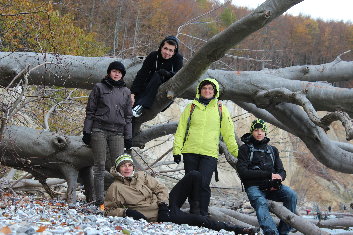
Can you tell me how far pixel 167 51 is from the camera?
6.02 meters

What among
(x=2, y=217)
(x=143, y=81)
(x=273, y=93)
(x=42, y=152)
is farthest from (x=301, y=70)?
(x=2, y=217)

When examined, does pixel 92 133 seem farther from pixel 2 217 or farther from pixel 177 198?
pixel 2 217

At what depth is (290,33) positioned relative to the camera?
41.3 meters

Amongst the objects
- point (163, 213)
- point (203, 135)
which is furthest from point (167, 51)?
point (163, 213)

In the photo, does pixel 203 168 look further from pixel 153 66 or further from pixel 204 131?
pixel 153 66

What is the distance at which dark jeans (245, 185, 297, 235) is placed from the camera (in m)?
5.52

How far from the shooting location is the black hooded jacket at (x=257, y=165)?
566 cm

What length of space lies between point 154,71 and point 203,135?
3.35ft

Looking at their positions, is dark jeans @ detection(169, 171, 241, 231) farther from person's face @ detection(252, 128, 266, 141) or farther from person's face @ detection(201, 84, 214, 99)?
person's face @ detection(201, 84, 214, 99)

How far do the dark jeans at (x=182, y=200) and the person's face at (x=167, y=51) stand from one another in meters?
1.46

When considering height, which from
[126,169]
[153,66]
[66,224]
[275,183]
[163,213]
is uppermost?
[153,66]

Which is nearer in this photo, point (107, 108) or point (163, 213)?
point (163, 213)

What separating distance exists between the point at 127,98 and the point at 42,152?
1659 millimetres

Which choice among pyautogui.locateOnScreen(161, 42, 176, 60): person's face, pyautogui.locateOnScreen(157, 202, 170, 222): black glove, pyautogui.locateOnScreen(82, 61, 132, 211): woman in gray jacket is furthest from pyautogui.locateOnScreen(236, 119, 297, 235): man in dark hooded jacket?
pyautogui.locateOnScreen(82, 61, 132, 211): woman in gray jacket
